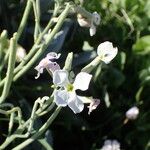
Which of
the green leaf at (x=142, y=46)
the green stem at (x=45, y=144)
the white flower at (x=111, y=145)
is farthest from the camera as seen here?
the green leaf at (x=142, y=46)

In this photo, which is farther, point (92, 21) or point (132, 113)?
point (132, 113)

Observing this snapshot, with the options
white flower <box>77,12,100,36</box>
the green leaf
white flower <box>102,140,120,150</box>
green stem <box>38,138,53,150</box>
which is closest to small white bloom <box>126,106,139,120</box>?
white flower <box>102,140,120,150</box>

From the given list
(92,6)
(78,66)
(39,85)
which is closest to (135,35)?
(92,6)

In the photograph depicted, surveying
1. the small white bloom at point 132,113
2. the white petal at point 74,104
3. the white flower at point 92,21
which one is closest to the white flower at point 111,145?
the small white bloom at point 132,113

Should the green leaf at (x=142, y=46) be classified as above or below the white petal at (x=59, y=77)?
below

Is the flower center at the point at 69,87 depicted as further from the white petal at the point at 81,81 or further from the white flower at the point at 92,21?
the white flower at the point at 92,21

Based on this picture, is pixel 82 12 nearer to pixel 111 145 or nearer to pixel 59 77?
pixel 59 77

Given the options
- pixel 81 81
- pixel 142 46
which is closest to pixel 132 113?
pixel 142 46

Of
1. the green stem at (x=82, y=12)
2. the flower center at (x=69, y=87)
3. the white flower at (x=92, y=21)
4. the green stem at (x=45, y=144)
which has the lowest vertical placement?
the green stem at (x=45, y=144)
